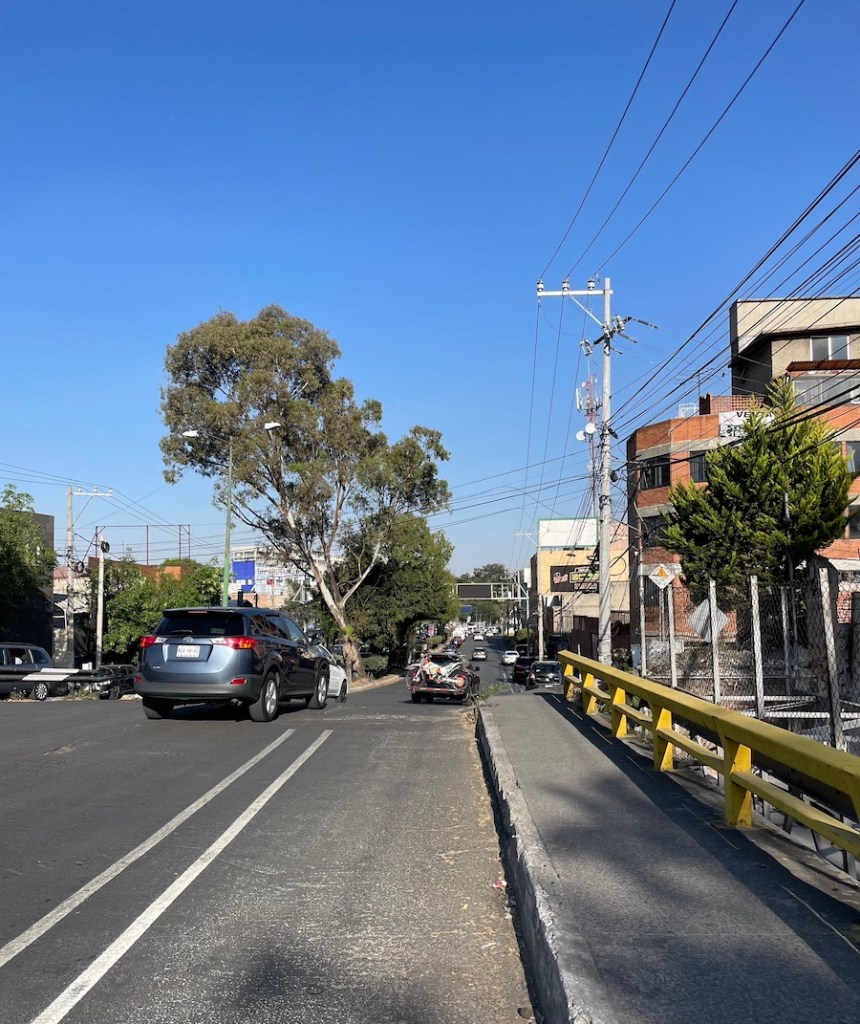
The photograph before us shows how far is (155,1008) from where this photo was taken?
14.0ft

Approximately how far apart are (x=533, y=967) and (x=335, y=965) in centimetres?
98

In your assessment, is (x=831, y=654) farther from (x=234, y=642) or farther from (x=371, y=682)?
(x=371, y=682)

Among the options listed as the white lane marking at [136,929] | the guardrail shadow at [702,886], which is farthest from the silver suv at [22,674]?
the guardrail shadow at [702,886]

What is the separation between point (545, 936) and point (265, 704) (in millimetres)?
10420

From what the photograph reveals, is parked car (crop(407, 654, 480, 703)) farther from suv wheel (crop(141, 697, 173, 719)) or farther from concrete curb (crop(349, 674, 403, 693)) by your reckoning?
concrete curb (crop(349, 674, 403, 693))

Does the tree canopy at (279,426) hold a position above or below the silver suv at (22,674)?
above

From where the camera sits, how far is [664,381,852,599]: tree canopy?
28125 millimetres

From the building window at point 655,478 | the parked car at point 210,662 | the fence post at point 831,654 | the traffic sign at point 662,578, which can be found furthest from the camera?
the building window at point 655,478

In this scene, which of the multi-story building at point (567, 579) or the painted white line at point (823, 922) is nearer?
the painted white line at point (823, 922)

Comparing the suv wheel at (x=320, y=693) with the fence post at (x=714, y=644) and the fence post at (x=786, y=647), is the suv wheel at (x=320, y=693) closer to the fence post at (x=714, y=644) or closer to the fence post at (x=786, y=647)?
the fence post at (x=714, y=644)

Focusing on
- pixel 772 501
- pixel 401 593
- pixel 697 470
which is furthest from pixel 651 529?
pixel 401 593

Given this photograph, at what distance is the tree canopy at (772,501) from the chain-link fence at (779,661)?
5.62 metres

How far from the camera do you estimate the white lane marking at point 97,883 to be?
16.5 ft

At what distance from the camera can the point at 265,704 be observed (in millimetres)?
14352
